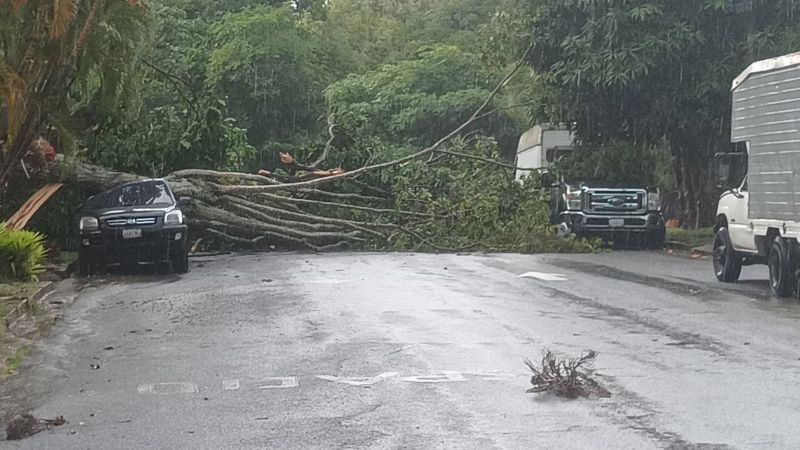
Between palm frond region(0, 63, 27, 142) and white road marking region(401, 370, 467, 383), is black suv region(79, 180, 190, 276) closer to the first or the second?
palm frond region(0, 63, 27, 142)

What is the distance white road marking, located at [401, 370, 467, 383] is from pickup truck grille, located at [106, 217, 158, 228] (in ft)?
38.6

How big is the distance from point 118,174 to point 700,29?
14.0 metres

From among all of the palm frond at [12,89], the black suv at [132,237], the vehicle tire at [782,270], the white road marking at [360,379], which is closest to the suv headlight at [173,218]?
the black suv at [132,237]

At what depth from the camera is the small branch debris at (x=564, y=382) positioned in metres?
9.27

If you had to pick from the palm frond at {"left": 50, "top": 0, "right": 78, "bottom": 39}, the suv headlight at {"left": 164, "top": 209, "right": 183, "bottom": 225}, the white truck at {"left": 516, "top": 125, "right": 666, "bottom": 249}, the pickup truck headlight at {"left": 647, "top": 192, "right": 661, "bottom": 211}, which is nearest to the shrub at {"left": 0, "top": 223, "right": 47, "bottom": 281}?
the suv headlight at {"left": 164, "top": 209, "right": 183, "bottom": 225}

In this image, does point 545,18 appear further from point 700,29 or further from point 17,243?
point 17,243

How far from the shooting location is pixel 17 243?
17719 millimetres

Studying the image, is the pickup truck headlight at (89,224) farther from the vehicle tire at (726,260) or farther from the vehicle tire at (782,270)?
the vehicle tire at (782,270)

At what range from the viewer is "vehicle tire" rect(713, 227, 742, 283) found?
19.1 meters

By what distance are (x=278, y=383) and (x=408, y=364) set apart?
1301 mm

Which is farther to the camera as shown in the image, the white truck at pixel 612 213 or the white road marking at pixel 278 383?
the white truck at pixel 612 213

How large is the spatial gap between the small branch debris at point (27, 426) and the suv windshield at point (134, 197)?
13.2 m

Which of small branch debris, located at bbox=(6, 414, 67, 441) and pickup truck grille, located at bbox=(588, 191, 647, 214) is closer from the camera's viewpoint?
small branch debris, located at bbox=(6, 414, 67, 441)

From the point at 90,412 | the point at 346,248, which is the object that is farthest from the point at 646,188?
the point at 90,412
